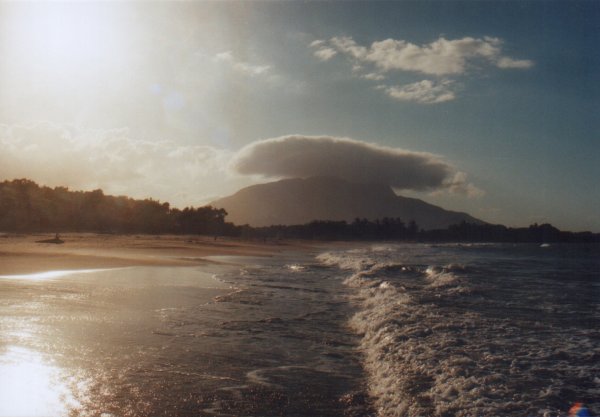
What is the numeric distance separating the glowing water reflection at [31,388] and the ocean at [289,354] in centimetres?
2

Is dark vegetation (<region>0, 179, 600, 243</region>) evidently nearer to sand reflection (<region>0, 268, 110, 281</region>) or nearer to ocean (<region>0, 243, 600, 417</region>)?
sand reflection (<region>0, 268, 110, 281</region>)

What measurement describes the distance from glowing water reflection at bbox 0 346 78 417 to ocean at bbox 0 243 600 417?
0.07 ft

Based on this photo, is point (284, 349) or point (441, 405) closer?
point (441, 405)

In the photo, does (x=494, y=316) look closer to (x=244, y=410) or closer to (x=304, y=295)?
(x=304, y=295)

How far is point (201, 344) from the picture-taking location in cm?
816

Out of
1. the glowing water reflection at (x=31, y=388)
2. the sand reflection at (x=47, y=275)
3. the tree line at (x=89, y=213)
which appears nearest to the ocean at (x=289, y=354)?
the glowing water reflection at (x=31, y=388)

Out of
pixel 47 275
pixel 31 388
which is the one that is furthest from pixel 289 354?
pixel 47 275

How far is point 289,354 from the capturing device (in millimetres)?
7793

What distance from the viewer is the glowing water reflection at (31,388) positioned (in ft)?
16.4

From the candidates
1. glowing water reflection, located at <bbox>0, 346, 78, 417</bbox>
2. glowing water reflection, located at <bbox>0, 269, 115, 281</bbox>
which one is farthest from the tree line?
glowing water reflection, located at <bbox>0, 346, 78, 417</bbox>

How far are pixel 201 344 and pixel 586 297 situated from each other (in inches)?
515

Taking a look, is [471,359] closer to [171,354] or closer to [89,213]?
[171,354]

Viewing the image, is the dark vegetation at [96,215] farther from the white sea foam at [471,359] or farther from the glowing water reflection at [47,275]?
the white sea foam at [471,359]

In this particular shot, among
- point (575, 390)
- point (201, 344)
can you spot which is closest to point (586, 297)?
point (575, 390)
